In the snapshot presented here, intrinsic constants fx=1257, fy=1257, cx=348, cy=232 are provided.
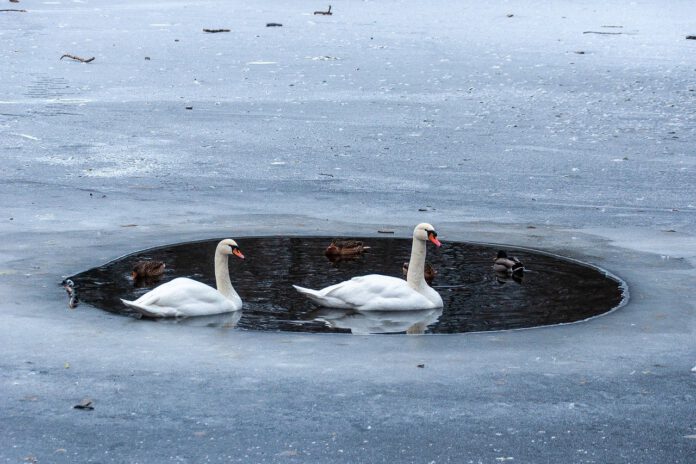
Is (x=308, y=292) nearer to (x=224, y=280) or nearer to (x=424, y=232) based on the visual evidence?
(x=224, y=280)

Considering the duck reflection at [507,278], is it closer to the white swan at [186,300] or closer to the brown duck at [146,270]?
the white swan at [186,300]

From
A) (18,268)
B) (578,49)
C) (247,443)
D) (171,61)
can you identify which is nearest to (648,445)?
(247,443)

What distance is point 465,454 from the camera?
6.38m

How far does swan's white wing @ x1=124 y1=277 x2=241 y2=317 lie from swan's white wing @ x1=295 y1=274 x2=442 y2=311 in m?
0.78

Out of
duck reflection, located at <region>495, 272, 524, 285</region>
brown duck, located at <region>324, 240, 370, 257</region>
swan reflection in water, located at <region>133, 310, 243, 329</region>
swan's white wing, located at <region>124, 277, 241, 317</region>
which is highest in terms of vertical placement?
brown duck, located at <region>324, 240, 370, 257</region>

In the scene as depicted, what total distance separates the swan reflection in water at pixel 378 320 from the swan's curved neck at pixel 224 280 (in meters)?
0.64

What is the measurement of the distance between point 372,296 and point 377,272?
4.95 ft

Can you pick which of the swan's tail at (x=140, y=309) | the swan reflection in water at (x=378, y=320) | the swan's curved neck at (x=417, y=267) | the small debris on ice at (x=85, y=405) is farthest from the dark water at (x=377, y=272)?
the small debris on ice at (x=85, y=405)

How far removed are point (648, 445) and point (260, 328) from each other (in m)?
3.28

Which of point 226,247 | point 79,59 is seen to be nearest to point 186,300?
point 226,247

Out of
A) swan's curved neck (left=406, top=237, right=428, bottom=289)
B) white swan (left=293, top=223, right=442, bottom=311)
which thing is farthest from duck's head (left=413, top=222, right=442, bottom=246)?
white swan (left=293, top=223, right=442, bottom=311)

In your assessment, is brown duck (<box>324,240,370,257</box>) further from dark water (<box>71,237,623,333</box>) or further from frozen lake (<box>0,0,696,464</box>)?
frozen lake (<box>0,0,696,464</box>)

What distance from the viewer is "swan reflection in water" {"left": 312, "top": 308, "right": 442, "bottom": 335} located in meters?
9.20

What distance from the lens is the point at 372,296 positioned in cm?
968
